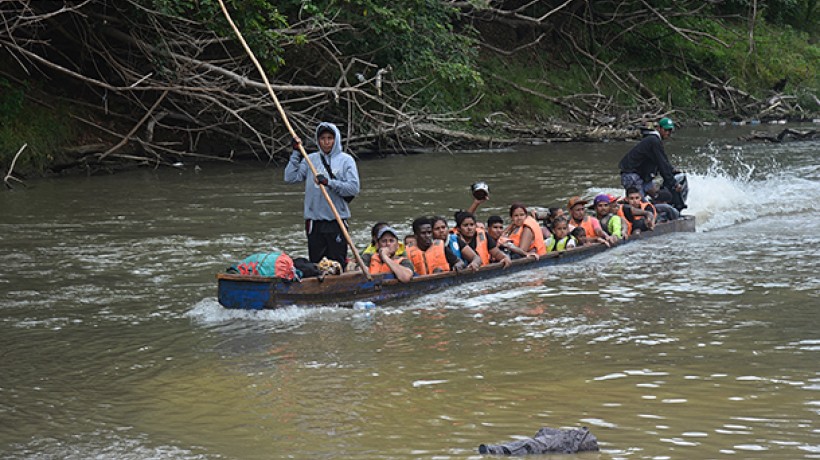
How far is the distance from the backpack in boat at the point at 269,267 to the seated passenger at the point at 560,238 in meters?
3.95

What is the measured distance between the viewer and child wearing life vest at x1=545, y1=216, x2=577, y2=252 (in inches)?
491

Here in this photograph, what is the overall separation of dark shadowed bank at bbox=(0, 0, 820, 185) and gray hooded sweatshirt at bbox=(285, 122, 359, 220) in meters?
6.81

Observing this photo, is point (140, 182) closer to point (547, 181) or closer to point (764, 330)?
point (547, 181)

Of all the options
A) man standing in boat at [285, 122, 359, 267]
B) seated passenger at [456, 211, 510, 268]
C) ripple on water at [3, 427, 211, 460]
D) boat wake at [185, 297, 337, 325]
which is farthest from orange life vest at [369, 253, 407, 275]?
ripple on water at [3, 427, 211, 460]

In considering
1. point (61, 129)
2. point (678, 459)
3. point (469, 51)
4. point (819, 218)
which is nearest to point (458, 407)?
point (678, 459)

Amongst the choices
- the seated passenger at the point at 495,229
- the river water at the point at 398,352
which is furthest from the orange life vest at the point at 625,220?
the seated passenger at the point at 495,229

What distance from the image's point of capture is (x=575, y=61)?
3048 centimetres

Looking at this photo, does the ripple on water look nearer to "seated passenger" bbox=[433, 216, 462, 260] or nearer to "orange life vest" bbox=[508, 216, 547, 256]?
"seated passenger" bbox=[433, 216, 462, 260]

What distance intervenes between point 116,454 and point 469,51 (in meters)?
17.3

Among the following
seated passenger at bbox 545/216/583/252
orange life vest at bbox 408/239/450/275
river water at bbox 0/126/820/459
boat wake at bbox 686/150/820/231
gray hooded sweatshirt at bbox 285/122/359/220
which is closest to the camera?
river water at bbox 0/126/820/459

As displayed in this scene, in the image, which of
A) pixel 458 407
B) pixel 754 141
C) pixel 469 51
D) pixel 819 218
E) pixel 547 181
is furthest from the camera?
pixel 754 141

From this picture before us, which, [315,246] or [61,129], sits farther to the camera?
[61,129]

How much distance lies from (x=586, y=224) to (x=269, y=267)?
4.69 m

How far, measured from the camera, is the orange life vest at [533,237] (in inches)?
465
